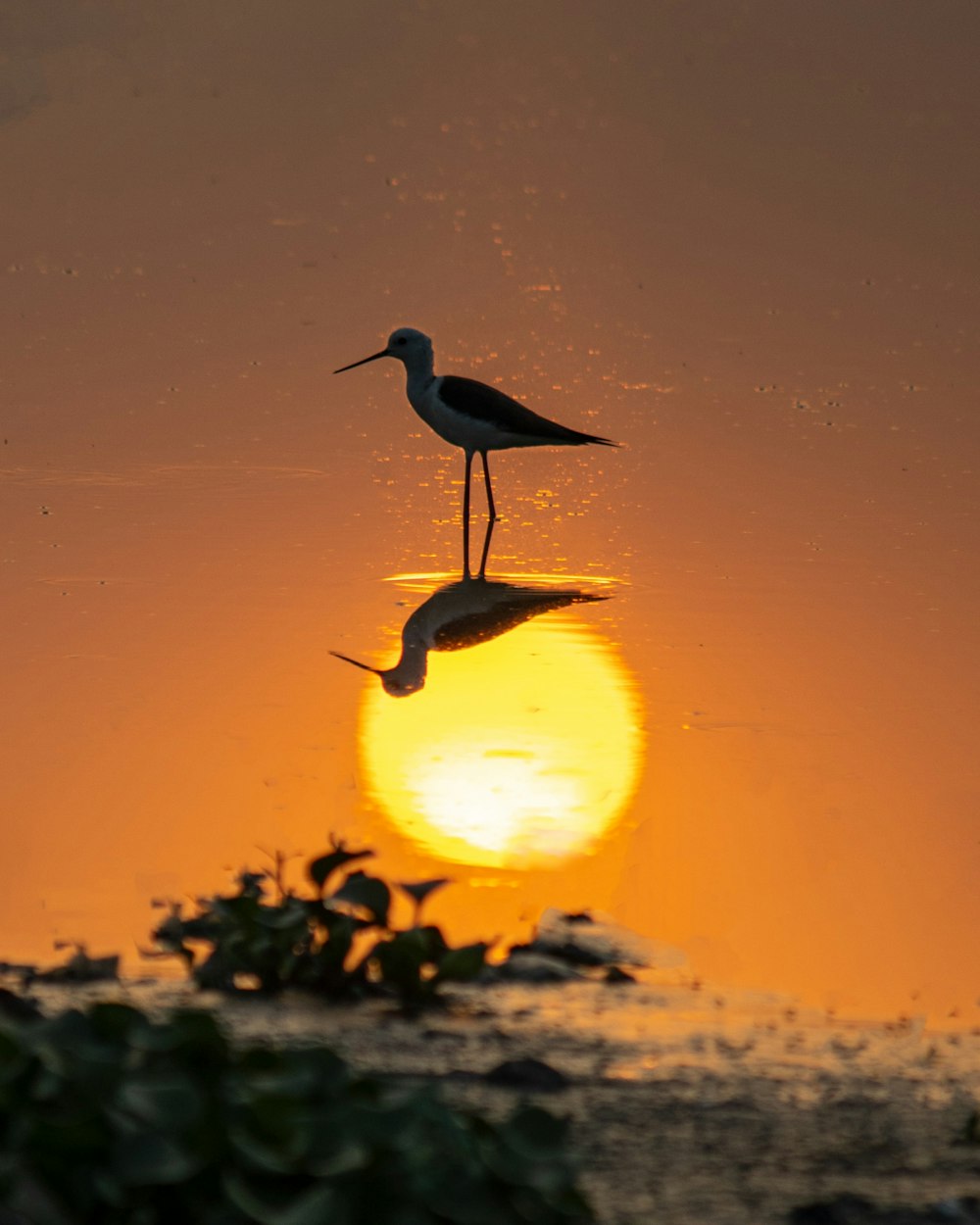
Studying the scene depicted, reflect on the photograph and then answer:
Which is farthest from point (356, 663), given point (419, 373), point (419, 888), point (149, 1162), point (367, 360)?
point (149, 1162)

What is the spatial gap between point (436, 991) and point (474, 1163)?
38.5 inches

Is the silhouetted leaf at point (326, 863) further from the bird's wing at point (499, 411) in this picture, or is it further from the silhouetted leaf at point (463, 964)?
the bird's wing at point (499, 411)

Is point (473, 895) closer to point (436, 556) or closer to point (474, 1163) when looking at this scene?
point (474, 1163)

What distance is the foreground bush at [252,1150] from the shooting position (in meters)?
2.51

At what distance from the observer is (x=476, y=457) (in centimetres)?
964

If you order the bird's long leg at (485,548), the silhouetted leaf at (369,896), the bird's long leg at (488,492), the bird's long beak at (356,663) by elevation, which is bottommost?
the silhouetted leaf at (369,896)

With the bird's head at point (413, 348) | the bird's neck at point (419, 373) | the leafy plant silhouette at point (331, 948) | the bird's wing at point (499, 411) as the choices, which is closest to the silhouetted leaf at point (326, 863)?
the leafy plant silhouette at point (331, 948)

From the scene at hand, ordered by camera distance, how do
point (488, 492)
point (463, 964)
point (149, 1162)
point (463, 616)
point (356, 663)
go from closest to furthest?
point (149, 1162) < point (463, 964) < point (356, 663) < point (463, 616) < point (488, 492)

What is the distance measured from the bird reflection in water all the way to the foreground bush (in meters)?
3.21

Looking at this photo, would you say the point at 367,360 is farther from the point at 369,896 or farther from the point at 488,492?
the point at 369,896

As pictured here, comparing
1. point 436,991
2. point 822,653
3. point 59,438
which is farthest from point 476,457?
point 436,991

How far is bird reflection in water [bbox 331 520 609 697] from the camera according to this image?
6102mm

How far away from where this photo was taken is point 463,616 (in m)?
6.79

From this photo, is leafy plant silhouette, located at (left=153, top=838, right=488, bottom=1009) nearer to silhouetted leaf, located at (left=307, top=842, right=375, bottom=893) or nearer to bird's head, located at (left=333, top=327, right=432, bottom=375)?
silhouetted leaf, located at (left=307, top=842, right=375, bottom=893)
